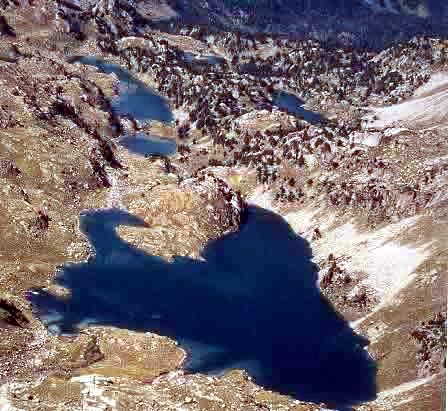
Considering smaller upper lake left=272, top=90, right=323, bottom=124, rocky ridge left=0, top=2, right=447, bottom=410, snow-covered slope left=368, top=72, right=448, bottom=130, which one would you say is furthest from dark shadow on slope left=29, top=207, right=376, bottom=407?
smaller upper lake left=272, top=90, right=323, bottom=124

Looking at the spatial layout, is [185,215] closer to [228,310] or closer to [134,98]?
[228,310]

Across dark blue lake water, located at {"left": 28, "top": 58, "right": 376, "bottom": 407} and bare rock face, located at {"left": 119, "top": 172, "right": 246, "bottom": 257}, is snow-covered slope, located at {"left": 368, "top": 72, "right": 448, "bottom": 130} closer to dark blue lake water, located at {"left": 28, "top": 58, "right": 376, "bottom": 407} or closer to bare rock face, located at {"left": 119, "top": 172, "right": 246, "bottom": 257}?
bare rock face, located at {"left": 119, "top": 172, "right": 246, "bottom": 257}

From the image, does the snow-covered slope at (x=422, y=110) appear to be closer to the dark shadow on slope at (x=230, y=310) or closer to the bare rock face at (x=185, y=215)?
the bare rock face at (x=185, y=215)

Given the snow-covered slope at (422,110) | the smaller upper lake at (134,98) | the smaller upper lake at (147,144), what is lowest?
the smaller upper lake at (147,144)

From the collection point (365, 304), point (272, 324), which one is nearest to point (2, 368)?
point (272, 324)

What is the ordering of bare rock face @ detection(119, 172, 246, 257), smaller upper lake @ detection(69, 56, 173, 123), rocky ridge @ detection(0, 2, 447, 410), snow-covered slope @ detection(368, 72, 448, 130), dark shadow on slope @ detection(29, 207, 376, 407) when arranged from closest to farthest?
rocky ridge @ detection(0, 2, 447, 410)
dark shadow on slope @ detection(29, 207, 376, 407)
bare rock face @ detection(119, 172, 246, 257)
snow-covered slope @ detection(368, 72, 448, 130)
smaller upper lake @ detection(69, 56, 173, 123)

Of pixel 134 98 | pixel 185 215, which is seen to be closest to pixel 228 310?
pixel 185 215

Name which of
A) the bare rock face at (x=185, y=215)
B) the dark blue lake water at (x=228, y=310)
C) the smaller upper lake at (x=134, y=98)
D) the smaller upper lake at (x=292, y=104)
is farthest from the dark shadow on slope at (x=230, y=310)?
the smaller upper lake at (x=292, y=104)
